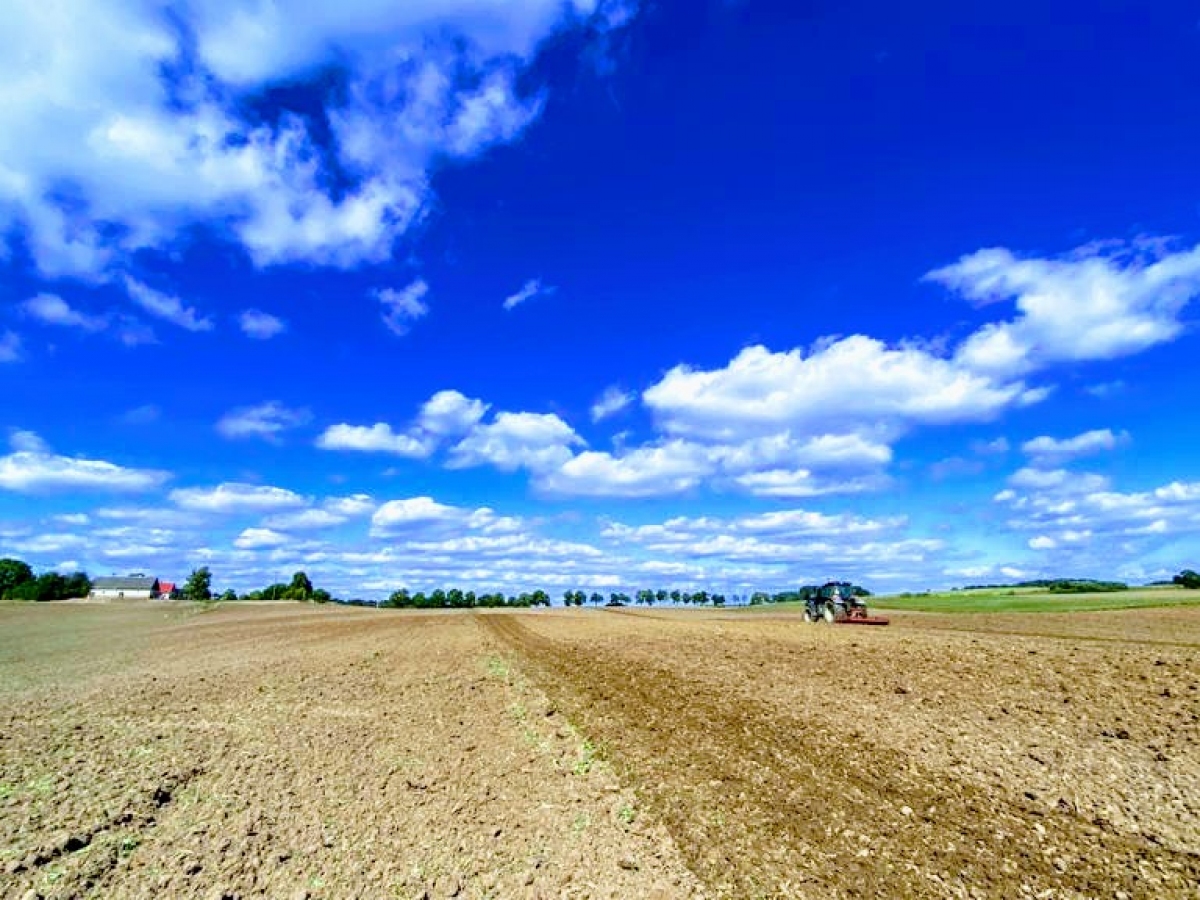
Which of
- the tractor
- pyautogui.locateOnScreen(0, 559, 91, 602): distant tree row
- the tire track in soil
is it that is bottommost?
the tire track in soil

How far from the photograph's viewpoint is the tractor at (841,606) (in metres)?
49.4

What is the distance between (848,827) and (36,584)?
554 feet

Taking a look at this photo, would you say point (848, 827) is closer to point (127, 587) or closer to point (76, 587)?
point (76, 587)

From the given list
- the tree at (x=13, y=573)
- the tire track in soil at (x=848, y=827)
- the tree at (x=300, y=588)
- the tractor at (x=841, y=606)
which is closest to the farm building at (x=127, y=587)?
the tree at (x=13, y=573)

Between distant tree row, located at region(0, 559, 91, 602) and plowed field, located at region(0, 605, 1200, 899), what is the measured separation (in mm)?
145101

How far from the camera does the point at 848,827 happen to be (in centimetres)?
871

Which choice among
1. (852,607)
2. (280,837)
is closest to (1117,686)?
(280,837)

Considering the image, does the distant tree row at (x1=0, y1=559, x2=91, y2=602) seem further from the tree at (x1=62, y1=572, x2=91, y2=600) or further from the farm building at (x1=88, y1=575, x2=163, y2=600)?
the farm building at (x1=88, y1=575, x2=163, y2=600)

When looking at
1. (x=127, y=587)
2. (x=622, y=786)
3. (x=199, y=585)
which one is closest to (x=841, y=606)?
(x=622, y=786)

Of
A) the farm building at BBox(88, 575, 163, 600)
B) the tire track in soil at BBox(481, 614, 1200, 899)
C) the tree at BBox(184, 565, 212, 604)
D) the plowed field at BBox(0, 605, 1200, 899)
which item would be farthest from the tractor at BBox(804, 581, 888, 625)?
the farm building at BBox(88, 575, 163, 600)

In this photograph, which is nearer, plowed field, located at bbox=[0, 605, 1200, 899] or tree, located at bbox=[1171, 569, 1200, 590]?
plowed field, located at bbox=[0, 605, 1200, 899]

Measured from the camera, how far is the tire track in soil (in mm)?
7293

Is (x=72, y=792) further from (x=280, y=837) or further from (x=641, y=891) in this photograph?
(x=641, y=891)

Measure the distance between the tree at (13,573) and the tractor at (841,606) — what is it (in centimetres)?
17669
